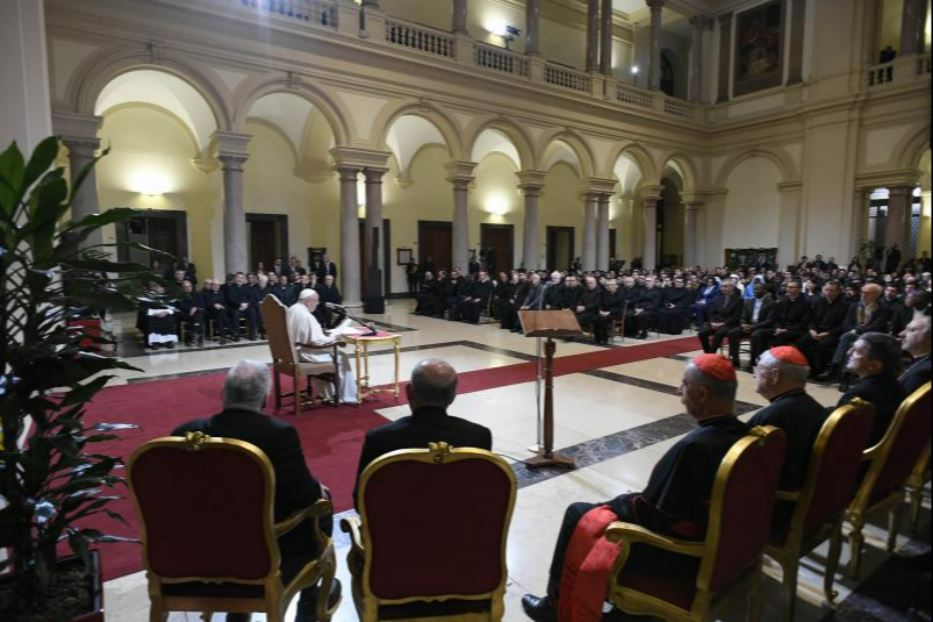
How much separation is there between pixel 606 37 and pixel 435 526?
706 inches

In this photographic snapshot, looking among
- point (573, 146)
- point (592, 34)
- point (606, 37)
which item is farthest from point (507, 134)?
point (606, 37)

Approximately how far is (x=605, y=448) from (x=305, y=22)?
10735mm

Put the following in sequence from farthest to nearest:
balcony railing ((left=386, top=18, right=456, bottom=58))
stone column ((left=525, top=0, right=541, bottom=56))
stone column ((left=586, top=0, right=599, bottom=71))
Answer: stone column ((left=586, top=0, right=599, bottom=71)) < stone column ((left=525, top=0, right=541, bottom=56)) < balcony railing ((left=386, top=18, right=456, bottom=58))

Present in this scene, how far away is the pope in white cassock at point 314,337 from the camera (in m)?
4.96

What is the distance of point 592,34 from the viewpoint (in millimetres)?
15969

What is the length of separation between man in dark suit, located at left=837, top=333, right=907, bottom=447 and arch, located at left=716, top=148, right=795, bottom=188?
1753cm

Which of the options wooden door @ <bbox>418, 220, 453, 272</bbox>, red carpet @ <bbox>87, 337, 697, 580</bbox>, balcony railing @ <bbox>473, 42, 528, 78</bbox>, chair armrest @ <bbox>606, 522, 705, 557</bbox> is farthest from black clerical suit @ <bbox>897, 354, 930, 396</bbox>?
wooden door @ <bbox>418, 220, 453, 272</bbox>

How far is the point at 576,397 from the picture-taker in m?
5.60

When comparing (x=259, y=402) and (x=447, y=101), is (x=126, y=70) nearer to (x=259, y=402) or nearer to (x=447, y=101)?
(x=447, y=101)

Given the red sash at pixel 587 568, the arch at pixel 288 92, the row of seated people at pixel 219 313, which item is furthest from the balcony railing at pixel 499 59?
the red sash at pixel 587 568

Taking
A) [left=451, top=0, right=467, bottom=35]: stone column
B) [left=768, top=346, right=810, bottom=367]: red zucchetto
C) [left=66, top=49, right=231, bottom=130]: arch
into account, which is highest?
[left=451, top=0, right=467, bottom=35]: stone column

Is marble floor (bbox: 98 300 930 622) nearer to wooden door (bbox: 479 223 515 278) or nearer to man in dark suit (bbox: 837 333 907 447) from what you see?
man in dark suit (bbox: 837 333 907 447)

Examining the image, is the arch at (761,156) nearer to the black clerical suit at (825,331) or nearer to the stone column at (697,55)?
the stone column at (697,55)

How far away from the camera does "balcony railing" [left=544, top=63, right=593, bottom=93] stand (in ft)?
50.9
